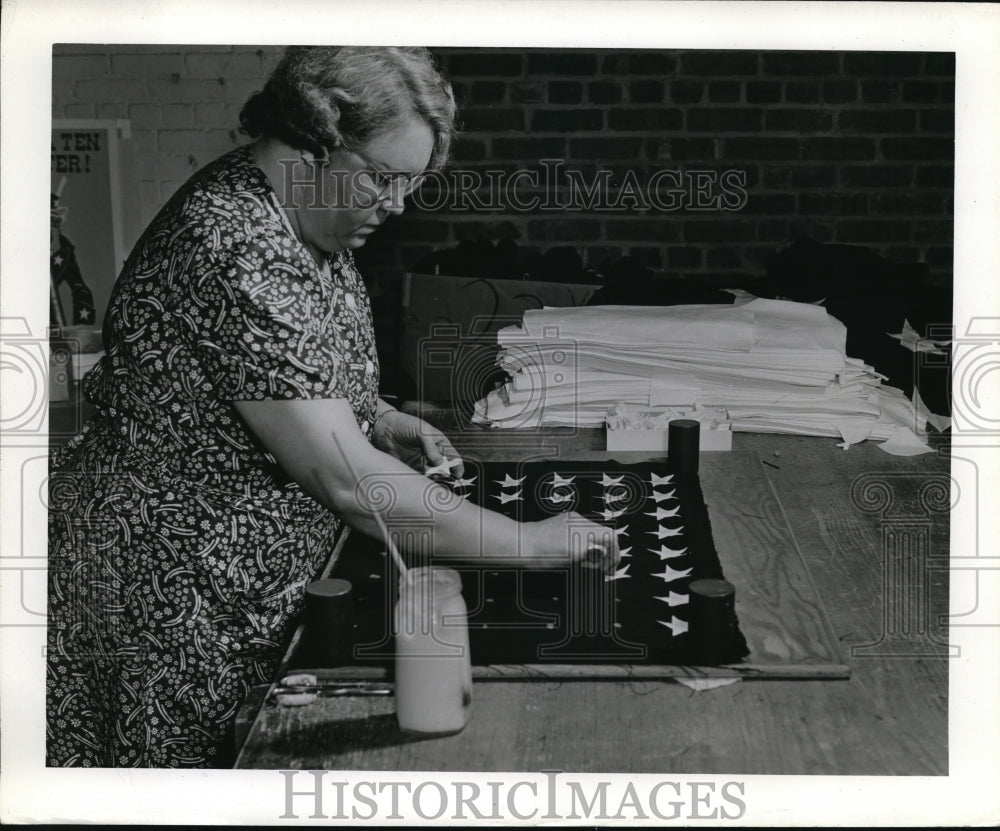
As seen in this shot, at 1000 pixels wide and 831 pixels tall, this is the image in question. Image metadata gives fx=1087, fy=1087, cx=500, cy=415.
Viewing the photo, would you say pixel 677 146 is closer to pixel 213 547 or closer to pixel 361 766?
pixel 213 547

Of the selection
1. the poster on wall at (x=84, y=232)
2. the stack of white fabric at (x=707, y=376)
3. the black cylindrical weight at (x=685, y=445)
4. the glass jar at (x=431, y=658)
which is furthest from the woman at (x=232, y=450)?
the poster on wall at (x=84, y=232)

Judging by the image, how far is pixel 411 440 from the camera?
2000 millimetres

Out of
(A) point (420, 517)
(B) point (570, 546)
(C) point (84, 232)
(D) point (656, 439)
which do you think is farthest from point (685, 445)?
(C) point (84, 232)

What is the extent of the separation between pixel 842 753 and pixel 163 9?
131 centimetres

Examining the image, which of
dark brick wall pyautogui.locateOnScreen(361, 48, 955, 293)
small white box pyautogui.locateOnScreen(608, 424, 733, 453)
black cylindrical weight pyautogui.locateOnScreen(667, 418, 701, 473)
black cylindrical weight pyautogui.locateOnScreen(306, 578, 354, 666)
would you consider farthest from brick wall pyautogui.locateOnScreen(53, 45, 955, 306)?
black cylindrical weight pyautogui.locateOnScreen(306, 578, 354, 666)

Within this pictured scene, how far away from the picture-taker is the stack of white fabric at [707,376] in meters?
2.12

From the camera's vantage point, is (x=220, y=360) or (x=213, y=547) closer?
(x=220, y=360)

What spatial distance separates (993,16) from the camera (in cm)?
152

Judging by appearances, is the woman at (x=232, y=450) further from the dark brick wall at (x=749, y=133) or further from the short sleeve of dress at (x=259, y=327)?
the dark brick wall at (x=749, y=133)

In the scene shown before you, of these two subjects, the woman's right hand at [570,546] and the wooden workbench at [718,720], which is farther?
the woman's right hand at [570,546]

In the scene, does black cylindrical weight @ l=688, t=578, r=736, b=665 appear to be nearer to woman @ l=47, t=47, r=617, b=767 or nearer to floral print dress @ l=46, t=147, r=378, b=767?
woman @ l=47, t=47, r=617, b=767

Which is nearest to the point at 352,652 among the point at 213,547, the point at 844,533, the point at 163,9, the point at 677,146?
the point at 213,547

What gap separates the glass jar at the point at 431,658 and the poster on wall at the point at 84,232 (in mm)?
2374

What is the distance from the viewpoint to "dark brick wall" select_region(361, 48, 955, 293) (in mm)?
3006
